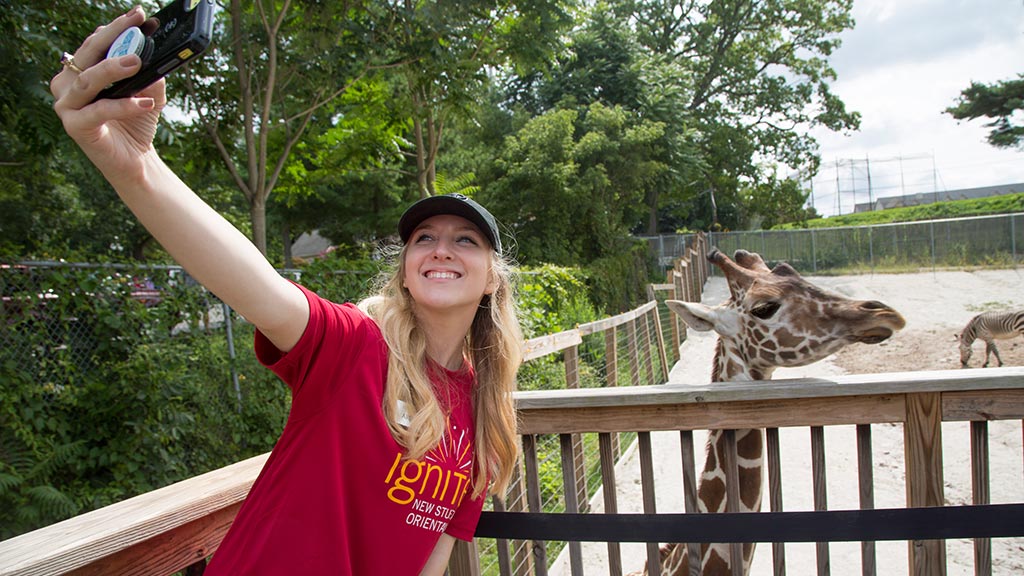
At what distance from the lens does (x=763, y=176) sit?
3259 cm

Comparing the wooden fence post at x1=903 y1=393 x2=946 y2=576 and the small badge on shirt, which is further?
the wooden fence post at x1=903 y1=393 x2=946 y2=576

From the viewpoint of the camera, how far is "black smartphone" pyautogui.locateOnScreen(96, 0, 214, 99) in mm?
881

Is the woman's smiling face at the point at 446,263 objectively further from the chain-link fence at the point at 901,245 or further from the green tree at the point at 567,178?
the chain-link fence at the point at 901,245

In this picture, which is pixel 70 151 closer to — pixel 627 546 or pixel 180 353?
pixel 180 353

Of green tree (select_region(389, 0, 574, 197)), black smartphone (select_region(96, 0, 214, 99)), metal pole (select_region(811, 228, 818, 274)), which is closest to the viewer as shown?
black smartphone (select_region(96, 0, 214, 99))

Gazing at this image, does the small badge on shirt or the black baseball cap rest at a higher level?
the black baseball cap

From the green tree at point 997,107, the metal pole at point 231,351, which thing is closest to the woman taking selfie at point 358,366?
the metal pole at point 231,351

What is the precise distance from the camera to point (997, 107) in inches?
768

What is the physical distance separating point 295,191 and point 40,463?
610 centimetres

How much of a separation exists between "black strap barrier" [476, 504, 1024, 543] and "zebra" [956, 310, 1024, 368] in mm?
10110

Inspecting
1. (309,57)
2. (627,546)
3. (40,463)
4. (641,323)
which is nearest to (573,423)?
(627,546)

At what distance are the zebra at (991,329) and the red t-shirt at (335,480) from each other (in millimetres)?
11118

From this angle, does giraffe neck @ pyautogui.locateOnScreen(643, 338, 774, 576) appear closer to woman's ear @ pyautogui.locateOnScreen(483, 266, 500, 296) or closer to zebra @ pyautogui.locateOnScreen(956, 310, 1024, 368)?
woman's ear @ pyautogui.locateOnScreen(483, 266, 500, 296)

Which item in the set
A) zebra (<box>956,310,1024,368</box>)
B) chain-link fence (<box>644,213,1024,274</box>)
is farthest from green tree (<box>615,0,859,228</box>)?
zebra (<box>956,310,1024,368</box>)
